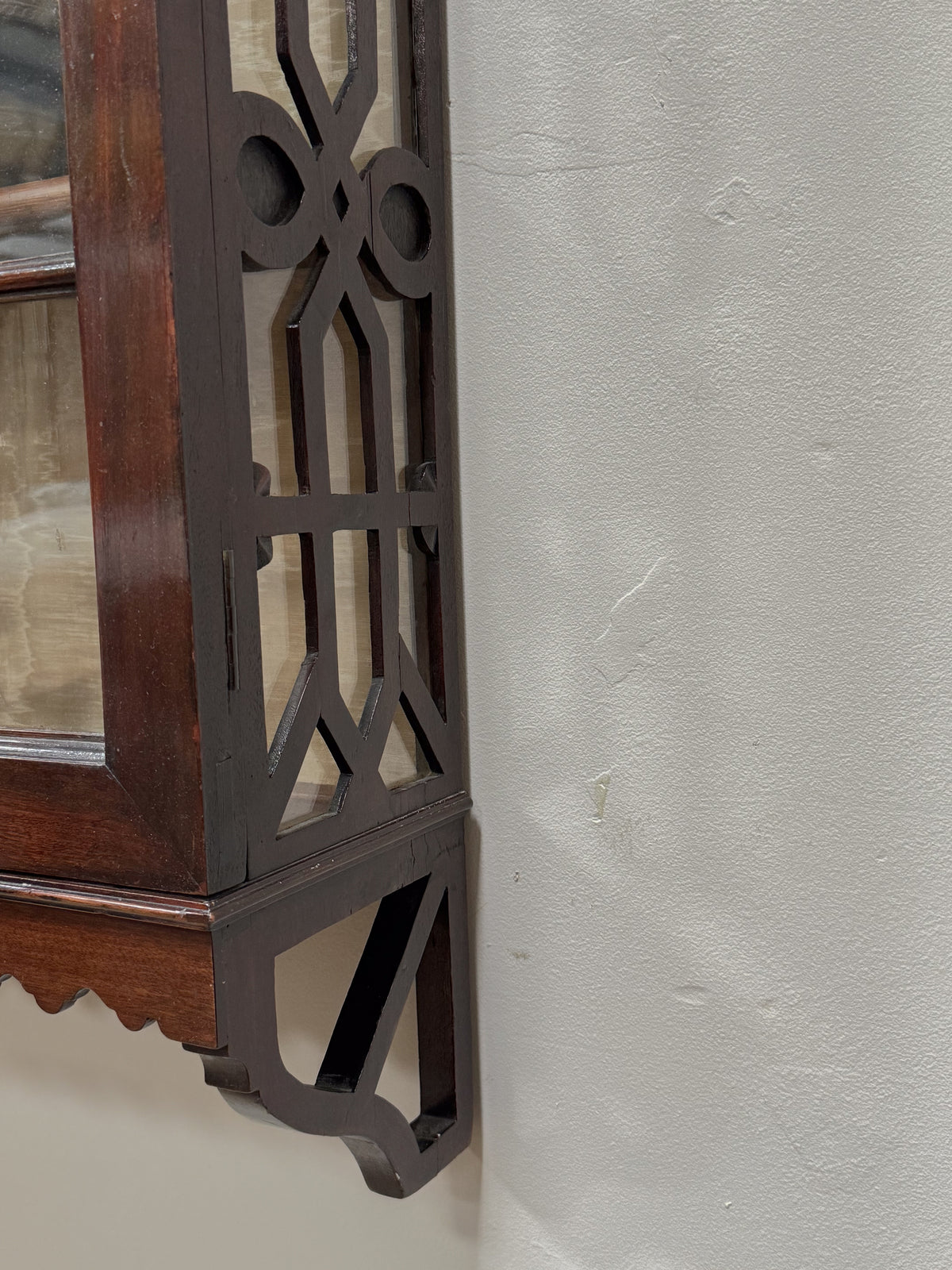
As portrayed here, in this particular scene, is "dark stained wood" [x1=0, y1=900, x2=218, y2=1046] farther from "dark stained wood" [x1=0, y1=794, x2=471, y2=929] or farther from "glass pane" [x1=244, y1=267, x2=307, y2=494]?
"glass pane" [x1=244, y1=267, x2=307, y2=494]

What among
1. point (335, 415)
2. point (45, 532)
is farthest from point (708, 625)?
point (45, 532)

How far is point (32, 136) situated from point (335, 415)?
0.65 ft

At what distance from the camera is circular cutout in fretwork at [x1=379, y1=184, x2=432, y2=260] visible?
682 mm

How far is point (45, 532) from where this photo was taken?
60 cm

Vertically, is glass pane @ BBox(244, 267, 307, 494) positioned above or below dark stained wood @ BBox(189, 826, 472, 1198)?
above

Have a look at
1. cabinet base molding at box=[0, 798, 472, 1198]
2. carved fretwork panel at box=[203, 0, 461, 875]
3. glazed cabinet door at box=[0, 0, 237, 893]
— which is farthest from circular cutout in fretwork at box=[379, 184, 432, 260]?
cabinet base molding at box=[0, 798, 472, 1198]

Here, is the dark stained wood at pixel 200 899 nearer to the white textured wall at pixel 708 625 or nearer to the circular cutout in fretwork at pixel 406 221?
the white textured wall at pixel 708 625

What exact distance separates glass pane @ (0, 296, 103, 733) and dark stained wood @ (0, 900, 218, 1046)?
97 mm

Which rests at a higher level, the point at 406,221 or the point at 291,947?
the point at 406,221

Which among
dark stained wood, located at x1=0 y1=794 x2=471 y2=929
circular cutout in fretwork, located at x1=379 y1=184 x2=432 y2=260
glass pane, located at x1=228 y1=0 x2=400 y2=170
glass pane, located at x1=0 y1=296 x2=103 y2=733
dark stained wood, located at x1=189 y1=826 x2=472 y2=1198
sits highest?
glass pane, located at x1=228 y1=0 x2=400 y2=170

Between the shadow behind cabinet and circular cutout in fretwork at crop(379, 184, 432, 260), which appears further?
circular cutout in fretwork at crop(379, 184, 432, 260)

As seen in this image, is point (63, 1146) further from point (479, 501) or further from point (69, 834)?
point (479, 501)

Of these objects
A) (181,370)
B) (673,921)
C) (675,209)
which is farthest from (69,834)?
(675,209)

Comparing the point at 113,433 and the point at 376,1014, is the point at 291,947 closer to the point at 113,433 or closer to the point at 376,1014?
the point at 376,1014
